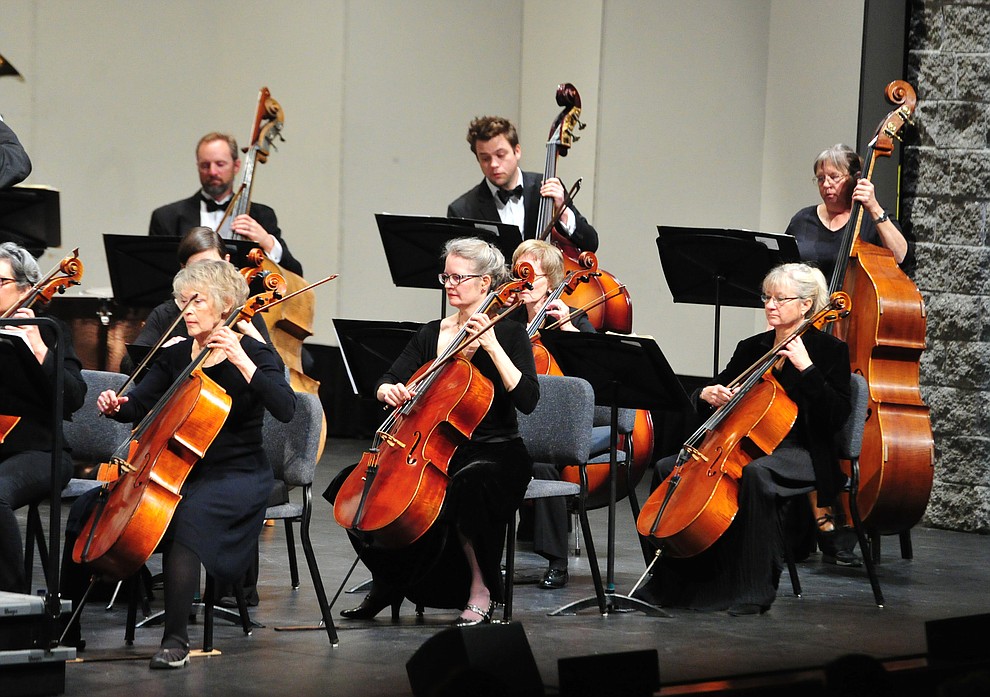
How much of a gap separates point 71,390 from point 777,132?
4504 millimetres

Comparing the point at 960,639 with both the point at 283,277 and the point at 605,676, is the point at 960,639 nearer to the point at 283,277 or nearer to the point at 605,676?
the point at 605,676

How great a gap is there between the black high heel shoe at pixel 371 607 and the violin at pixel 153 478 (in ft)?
2.57

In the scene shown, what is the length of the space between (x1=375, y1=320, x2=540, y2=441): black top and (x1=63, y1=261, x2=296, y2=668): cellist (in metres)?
0.45

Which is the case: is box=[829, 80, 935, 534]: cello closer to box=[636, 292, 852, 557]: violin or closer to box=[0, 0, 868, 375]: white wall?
box=[636, 292, 852, 557]: violin

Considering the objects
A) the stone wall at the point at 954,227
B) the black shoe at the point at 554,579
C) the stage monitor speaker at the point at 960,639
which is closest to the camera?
the stage monitor speaker at the point at 960,639

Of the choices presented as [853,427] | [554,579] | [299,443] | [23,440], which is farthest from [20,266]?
[853,427]

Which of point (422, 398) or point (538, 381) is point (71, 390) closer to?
Answer: point (422, 398)

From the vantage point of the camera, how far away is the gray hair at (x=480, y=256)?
176 inches

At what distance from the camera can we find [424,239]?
543 cm

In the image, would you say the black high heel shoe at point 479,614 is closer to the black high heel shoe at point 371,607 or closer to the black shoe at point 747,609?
the black high heel shoe at point 371,607

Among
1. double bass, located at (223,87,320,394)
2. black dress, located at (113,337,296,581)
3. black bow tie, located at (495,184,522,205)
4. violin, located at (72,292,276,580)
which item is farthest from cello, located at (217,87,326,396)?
violin, located at (72,292,276,580)

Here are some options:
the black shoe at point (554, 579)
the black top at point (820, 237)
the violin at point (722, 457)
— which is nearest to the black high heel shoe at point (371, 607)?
the black shoe at point (554, 579)

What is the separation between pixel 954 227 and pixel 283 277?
8.88 feet

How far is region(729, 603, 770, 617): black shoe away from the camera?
4.66 metres
